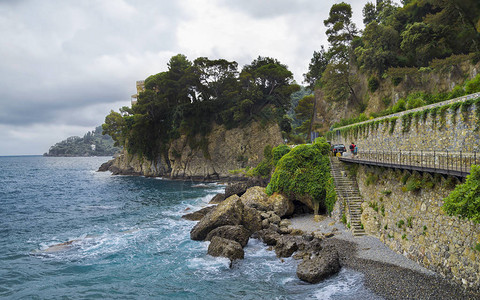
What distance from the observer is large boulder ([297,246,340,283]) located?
13.4 meters

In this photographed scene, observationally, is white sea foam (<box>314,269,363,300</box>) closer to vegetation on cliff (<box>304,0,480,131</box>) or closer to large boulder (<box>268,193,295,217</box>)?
large boulder (<box>268,193,295,217</box>)

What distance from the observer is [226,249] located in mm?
16516

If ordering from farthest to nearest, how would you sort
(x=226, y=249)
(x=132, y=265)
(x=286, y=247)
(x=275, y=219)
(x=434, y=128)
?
1. (x=275, y=219)
2. (x=286, y=247)
3. (x=132, y=265)
4. (x=226, y=249)
5. (x=434, y=128)

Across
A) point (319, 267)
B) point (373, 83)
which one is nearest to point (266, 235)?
point (319, 267)

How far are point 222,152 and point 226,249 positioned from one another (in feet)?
150

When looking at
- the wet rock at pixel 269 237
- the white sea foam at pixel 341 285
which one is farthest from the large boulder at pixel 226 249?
the white sea foam at pixel 341 285

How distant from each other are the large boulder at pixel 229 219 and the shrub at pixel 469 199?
14.0 meters

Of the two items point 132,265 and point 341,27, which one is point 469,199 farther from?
point 341,27

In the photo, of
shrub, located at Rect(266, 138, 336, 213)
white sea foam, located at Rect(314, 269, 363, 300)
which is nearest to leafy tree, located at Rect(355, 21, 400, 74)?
shrub, located at Rect(266, 138, 336, 213)

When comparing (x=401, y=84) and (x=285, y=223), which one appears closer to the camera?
(x=285, y=223)

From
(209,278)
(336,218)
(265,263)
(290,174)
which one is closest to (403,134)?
(336,218)

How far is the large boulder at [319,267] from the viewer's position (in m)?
13.4

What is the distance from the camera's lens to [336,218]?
21.4 meters

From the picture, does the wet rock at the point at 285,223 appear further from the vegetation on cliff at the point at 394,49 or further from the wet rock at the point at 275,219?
the vegetation on cliff at the point at 394,49
